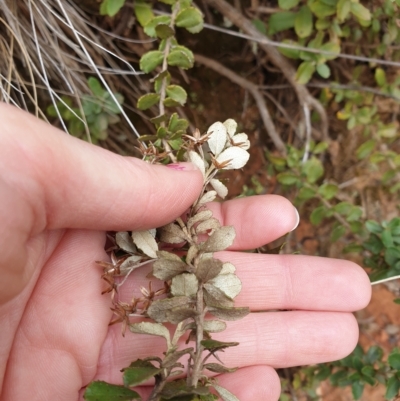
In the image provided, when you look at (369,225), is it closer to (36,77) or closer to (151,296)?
(151,296)

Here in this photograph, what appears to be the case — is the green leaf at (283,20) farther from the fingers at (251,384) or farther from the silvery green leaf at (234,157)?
the fingers at (251,384)

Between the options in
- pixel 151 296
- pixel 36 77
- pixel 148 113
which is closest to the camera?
pixel 151 296

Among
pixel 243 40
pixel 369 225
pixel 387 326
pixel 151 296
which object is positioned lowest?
pixel 387 326

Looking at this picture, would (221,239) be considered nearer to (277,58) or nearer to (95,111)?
(95,111)

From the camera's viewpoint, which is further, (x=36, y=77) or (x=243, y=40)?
(x=243, y=40)

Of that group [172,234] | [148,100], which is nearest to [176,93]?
[148,100]

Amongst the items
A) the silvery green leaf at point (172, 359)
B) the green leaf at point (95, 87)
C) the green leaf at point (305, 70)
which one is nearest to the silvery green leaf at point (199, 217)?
the silvery green leaf at point (172, 359)

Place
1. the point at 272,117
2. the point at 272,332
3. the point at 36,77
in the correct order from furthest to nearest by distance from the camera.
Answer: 1. the point at 272,117
2. the point at 36,77
3. the point at 272,332

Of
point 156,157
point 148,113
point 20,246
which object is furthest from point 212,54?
point 20,246
